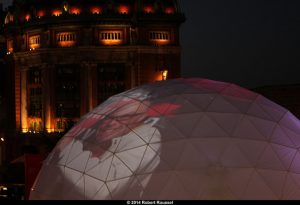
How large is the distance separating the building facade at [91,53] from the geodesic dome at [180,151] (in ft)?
222

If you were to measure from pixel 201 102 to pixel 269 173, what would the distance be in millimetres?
4723

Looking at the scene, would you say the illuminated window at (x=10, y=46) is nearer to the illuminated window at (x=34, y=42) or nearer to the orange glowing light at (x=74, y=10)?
the illuminated window at (x=34, y=42)

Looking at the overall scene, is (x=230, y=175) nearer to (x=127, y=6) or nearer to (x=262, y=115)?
(x=262, y=115)

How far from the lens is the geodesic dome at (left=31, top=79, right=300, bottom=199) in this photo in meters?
25.4

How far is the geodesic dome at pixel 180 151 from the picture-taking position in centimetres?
2544

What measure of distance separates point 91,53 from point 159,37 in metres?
11.9

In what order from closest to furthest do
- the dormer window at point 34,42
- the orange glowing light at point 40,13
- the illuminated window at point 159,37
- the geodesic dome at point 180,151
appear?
the geodesic dome at point 180,151 < the illuminated window at point 159,37 < the orange glowing light at point 40,13 < the dormer window at point 34,42

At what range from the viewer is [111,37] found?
98625 mm

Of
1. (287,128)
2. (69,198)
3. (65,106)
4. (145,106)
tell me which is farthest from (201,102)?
(65,106)

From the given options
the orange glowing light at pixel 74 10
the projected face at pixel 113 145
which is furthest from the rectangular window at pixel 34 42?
the projected face at pixel 113 145

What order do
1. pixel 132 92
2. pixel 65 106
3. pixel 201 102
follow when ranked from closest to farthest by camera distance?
pixel 201 102 < pixel 132 92 < pixel 65 106

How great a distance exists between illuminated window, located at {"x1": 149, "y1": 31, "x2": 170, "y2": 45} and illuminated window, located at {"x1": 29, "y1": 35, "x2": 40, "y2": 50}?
1969 cm

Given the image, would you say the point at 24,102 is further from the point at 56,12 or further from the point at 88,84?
the point at 56,12

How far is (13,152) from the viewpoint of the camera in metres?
98.9
